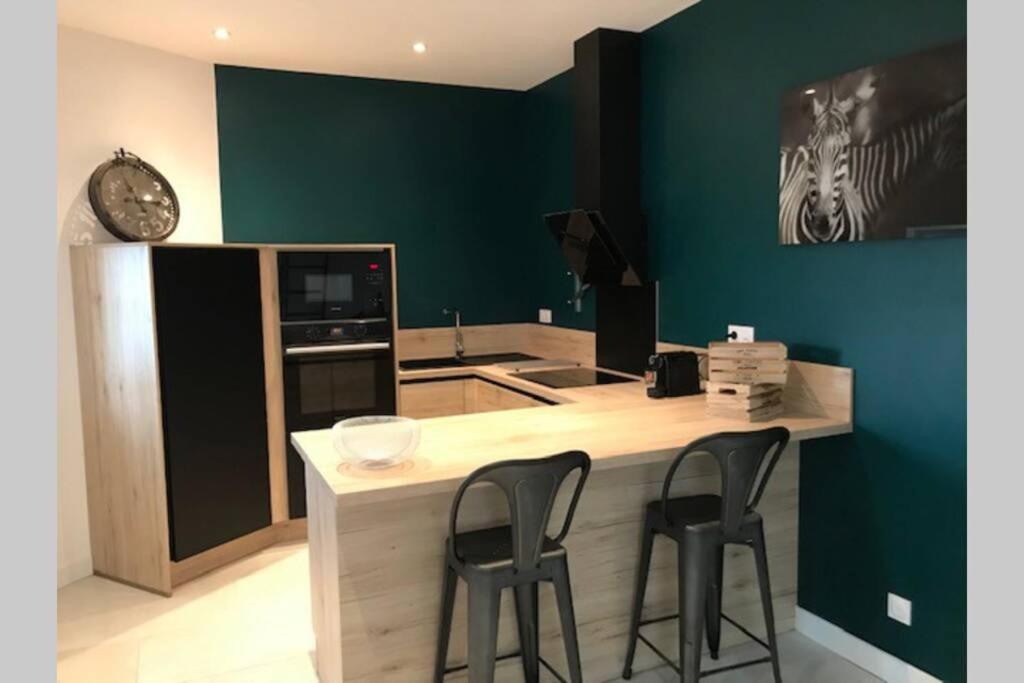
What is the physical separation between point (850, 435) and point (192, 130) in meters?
3.84

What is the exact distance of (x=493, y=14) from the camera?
11.9ft

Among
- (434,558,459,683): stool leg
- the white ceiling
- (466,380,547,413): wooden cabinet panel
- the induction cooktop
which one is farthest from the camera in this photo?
(466,380,547,413): wooden cabinet panel

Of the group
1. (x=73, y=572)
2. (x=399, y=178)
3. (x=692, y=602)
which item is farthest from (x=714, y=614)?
(x=399, y=178)

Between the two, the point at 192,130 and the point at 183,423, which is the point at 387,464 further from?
the point at 192,130

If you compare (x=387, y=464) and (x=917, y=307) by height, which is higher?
(x=917, y=307)

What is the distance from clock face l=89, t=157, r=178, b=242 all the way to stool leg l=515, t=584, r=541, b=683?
112 inches

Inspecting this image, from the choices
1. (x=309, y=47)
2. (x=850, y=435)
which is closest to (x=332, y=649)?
→ (x=850, y=435)

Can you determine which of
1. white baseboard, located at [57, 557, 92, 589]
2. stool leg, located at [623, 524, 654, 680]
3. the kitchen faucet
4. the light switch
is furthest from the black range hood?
white baseboard, located at [57, 557, 92, 589]

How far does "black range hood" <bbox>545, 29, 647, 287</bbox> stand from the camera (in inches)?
151

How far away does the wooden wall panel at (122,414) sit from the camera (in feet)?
11.5

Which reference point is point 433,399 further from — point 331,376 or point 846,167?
point 846,167

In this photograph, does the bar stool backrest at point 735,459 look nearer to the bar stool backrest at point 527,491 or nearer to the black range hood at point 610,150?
the bar stool backrest at point 527,491

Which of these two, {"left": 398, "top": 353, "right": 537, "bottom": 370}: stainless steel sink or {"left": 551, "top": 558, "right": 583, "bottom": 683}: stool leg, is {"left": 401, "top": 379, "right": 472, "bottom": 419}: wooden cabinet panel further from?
{"left": 551, "top": 558, "right": 583, "bottom": 683}: stool leg

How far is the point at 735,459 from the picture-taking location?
2381 millimetres
